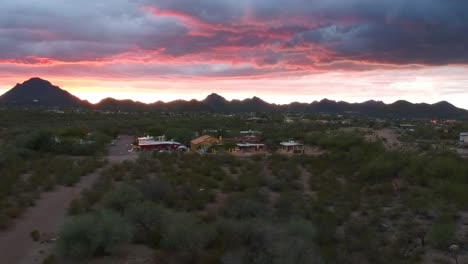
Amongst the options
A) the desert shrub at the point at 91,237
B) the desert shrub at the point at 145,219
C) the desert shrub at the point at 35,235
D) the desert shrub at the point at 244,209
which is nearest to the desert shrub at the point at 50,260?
the desert shrub at the point at 91,237

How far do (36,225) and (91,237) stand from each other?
4.83 m

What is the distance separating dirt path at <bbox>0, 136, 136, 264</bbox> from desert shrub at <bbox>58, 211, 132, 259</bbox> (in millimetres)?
991

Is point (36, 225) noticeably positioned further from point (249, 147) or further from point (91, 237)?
point (249, 147)

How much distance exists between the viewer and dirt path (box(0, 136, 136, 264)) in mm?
16188

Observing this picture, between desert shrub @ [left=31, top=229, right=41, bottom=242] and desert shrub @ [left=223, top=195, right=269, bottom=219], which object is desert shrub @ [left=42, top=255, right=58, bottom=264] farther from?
desert shrub @ [left=223, top=195, right=269, bottom=219]

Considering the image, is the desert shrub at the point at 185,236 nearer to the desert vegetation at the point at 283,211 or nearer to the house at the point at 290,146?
the desert vegetation at the point at 283,211

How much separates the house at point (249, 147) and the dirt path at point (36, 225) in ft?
84.0

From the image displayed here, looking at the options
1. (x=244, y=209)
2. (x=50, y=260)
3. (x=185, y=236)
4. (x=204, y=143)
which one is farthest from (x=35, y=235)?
(x=204, y=143)

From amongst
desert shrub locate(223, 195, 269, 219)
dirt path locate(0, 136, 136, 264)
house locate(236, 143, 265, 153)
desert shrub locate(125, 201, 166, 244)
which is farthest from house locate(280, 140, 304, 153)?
desert shrub locate(125, 201, 166, 244)

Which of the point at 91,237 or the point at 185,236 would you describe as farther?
the point at 185,236

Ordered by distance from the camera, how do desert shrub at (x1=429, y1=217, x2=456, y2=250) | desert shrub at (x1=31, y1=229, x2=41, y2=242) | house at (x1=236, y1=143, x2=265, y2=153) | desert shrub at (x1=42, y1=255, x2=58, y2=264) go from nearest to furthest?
desert shrub at (x1=42, y1=255, x2=58, y2=264)
desert shrub at (x1=429, y1=217, x2=456, y2=250)
desert shrub at (x1=31, y1=229, x2=41, y2=242)
house at (x1=236, y1=143, x2=265, y2=153)

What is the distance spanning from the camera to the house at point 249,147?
172ft

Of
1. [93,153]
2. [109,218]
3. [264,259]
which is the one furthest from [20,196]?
[93,153]

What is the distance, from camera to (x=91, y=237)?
16.1 metres
